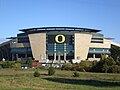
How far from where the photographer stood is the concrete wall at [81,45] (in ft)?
543

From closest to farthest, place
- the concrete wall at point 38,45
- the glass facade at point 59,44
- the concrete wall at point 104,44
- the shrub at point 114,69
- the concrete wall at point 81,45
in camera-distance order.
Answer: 1. the shrub at point 114,69
2. the glass facade at point 59,44
3. the concrete wall at point 38,45
4. the concrete wall at point 81,45
5. the concrete wall at point 104,44

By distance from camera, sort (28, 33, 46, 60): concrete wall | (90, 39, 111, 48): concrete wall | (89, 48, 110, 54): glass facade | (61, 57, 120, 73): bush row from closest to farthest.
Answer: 1. (61, 57, 120, 73): bush row
2. (28, 33, 46, 60): concrete wall
3. (89, 48, 110, 54): glass facade
4. (90, 39, 111, 48): concrete wall

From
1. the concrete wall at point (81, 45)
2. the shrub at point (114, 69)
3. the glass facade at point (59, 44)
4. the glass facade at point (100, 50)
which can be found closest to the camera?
the shrub at point (114, 69)

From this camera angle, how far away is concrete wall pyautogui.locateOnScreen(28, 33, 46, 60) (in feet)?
541

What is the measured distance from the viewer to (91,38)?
565ft

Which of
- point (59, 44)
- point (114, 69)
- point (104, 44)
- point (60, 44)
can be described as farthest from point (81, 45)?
point (114, 69)

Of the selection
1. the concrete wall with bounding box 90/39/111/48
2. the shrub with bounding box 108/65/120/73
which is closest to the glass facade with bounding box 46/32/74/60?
the concrete wall with bounding box 90/39/111/48

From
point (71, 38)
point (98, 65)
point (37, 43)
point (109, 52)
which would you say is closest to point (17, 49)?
point (37, 43)

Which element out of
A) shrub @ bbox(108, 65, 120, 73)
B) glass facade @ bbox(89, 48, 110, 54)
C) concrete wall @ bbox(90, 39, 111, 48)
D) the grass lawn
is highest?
concrete wall @ bbox(90, 39, 111, 48)

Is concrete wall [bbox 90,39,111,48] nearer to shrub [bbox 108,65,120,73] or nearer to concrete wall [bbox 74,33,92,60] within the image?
concrete wall [bbox 74,33,92,60]

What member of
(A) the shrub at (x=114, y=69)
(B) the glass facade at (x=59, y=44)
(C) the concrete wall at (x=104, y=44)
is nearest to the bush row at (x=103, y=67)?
(A) the shrub at (x=114, y=69)

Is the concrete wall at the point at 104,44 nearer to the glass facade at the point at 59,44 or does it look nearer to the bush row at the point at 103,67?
the glass facade at the point at 59,44

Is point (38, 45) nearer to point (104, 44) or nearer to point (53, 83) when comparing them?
point (104, 44)

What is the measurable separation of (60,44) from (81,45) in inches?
456
